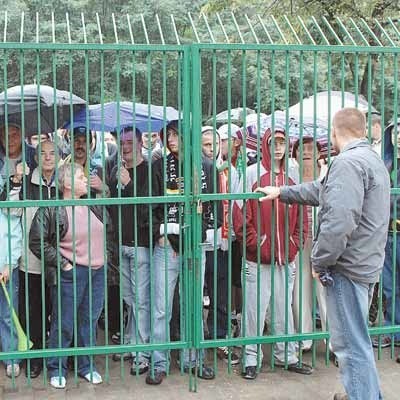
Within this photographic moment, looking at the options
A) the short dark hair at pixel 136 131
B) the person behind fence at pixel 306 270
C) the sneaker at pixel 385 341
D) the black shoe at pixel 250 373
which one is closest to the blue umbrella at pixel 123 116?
the short dark hair at pixel 136 131

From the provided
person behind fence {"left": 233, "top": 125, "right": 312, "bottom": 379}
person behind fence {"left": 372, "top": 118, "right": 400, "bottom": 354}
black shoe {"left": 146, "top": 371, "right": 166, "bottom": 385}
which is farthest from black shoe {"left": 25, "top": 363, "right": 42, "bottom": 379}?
person behind fence {"left": 372, "top": 118, "right": 400, "bottom": 354}

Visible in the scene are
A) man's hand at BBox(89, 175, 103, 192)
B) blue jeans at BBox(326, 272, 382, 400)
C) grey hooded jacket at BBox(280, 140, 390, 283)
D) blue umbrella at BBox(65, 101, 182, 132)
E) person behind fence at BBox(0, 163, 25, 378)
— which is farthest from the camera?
blue umbrella at BBox(65, 101, 182, 132)

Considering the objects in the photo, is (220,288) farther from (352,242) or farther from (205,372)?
(352,242)

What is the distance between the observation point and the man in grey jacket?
438cm

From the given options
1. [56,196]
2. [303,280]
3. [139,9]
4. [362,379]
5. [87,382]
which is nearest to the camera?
[362,379]

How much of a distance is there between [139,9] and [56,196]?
65.2 ft

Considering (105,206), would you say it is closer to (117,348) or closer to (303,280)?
(117,348)

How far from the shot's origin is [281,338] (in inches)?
219

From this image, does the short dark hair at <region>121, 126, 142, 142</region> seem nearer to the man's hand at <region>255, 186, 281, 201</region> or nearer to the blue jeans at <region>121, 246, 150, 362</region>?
the blue jeans at <region>121, 246, 150, 362</region>

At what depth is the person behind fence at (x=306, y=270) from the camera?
5.63 m

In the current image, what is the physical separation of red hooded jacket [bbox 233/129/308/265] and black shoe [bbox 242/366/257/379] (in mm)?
834

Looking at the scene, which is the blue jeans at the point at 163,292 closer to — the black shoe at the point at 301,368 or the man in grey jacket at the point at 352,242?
the black shoe at the point at 301,368

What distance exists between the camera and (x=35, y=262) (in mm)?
5402

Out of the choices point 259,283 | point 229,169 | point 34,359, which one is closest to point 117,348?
point 34,359
